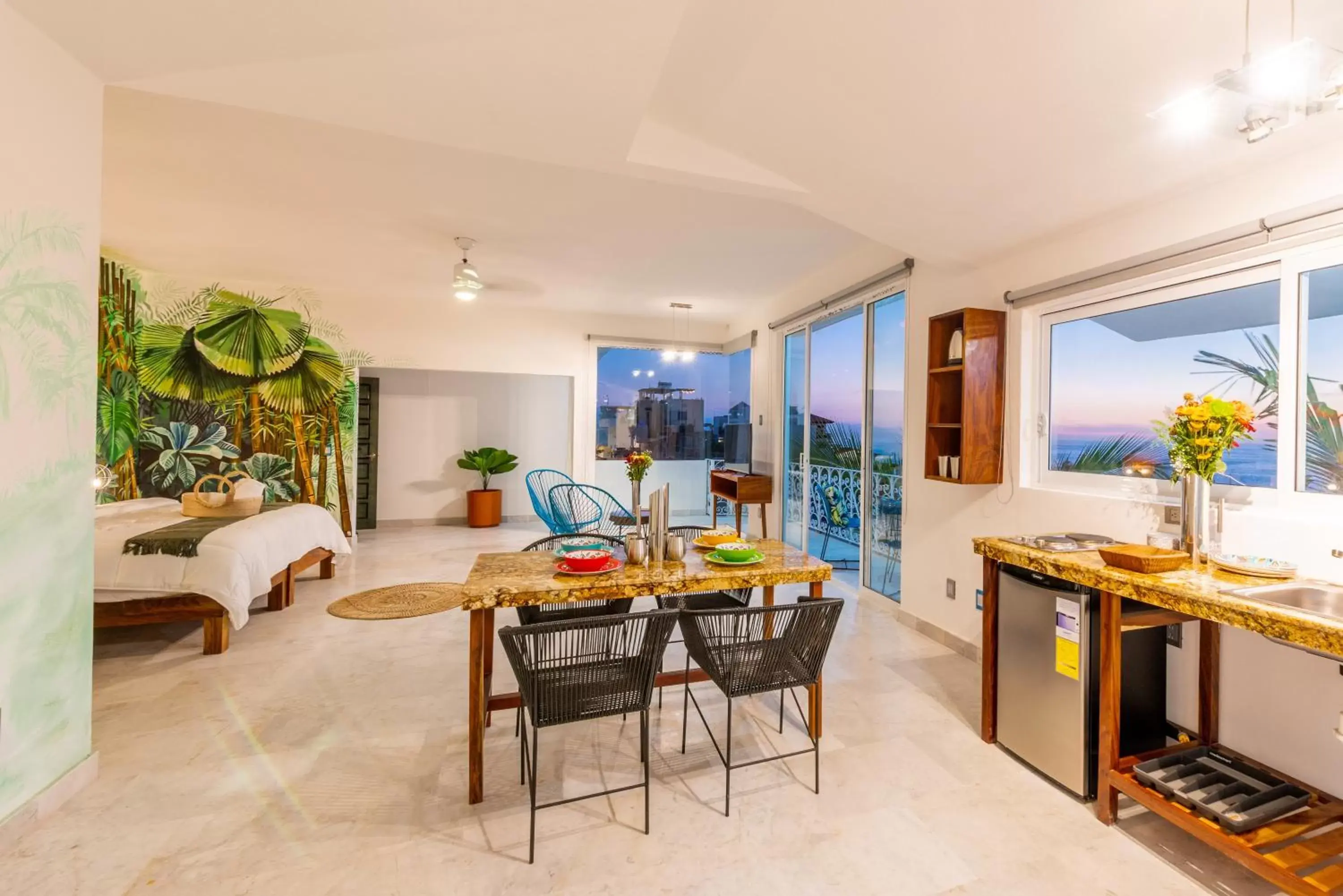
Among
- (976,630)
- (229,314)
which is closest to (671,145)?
(976,630)

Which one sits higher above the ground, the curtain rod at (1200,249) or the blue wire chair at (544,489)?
the curtain rod at (1200,249)

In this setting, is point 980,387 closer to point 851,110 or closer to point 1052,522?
point 1052,522

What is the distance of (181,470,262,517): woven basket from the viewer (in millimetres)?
4047

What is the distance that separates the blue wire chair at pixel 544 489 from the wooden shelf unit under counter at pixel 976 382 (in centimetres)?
323

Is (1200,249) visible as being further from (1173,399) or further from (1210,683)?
(1210,683)

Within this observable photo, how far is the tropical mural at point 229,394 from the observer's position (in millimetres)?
5398

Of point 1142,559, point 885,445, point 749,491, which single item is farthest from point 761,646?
point 749,491

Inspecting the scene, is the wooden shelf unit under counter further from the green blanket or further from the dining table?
the green blanket

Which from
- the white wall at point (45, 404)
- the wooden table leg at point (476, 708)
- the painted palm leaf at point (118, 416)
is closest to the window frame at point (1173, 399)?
the wooden table leg at point (476, 708)

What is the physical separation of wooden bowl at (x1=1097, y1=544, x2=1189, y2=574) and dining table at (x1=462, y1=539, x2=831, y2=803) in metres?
0.98

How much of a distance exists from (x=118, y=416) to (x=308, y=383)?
1.48m

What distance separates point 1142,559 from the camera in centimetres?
196

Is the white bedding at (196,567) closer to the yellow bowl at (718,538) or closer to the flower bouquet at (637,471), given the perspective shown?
the flower bouquet at (637,471)

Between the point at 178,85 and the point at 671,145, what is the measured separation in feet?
6.03
